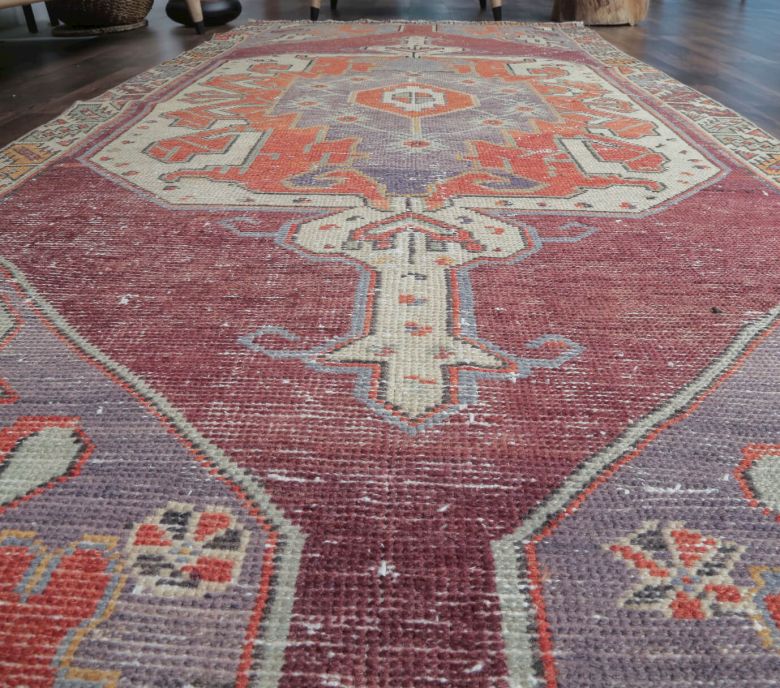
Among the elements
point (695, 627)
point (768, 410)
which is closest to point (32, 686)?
point (695, 627)

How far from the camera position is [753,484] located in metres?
0.60

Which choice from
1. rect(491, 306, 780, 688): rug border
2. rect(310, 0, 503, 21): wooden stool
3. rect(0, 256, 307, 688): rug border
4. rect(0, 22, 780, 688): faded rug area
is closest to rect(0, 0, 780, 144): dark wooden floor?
rect(310, 0, 503, 21): wooden stool

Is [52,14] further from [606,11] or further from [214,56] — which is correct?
[606,11]

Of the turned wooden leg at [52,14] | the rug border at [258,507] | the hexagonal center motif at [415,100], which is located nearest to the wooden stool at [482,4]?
the turned wooden leg at [52,14]

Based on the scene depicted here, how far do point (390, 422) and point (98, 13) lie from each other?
3.44m

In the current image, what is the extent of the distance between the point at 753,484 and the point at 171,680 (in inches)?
20.1

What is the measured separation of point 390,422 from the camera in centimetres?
67

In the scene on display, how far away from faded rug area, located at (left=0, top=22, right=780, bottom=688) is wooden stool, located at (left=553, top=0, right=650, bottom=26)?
2.19m

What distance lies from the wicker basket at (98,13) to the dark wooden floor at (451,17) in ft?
0.39

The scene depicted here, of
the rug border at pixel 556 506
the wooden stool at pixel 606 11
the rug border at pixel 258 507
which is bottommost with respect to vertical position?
the rug border at pixel 556 506

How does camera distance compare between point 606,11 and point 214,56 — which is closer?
point 214,56

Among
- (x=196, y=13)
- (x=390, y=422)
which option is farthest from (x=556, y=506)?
(x=196, y=13)

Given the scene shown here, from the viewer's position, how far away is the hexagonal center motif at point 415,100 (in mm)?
1854

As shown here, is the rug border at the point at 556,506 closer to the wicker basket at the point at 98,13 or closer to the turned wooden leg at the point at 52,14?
the wicker basket at the point at 98,13
